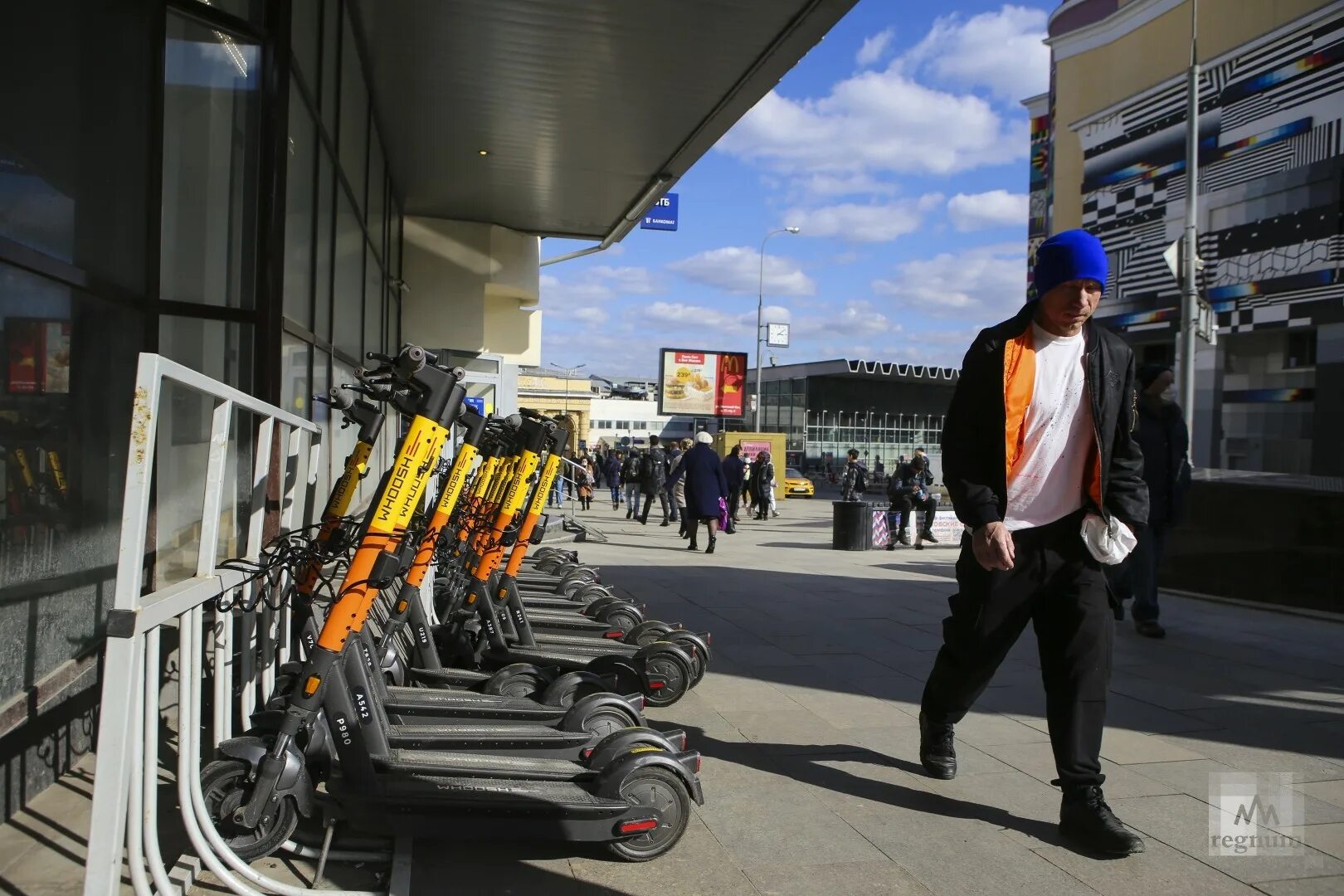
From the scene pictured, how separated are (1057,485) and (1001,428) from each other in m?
0.28

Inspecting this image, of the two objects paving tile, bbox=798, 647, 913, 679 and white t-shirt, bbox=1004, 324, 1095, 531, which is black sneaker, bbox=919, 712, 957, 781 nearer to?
white t-shirt, bbox=1004, 324, 1095, 531

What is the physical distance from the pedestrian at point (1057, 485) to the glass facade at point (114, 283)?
117 inches

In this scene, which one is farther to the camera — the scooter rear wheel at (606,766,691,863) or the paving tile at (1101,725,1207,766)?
the paving tile at (1101,725,1207,766)

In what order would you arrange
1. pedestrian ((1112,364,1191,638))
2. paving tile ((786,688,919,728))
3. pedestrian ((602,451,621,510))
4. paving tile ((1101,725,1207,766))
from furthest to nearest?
pedestrian ((602,451,621,510)) < pedestrian ((1112,364,1191,638)) < paving tile ((786,688,919,728)) < paving tile ((1101,725,1207,766))

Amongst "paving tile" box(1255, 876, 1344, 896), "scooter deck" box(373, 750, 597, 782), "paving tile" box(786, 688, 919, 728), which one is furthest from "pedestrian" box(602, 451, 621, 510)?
"paving tile" box(1255, 876, 1344, 896)

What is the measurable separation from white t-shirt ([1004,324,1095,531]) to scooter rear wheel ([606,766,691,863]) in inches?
58.5

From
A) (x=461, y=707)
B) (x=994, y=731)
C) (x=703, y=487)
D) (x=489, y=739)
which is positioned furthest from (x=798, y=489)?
(x=489, y=739)

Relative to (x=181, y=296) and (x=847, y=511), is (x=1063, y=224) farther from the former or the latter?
(x=181, y=296)

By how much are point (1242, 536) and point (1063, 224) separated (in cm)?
2870

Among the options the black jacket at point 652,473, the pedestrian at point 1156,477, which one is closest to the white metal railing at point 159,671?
the pedestrian at point 1156,477

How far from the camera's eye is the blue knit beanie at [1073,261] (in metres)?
3.44

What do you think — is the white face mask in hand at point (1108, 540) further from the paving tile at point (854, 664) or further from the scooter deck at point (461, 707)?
the paving tile at point (854, 664)

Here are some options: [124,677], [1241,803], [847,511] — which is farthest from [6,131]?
[847,511]

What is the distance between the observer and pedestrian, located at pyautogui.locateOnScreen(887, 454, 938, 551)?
15.5 m
